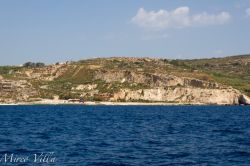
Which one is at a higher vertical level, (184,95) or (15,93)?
(15,93)

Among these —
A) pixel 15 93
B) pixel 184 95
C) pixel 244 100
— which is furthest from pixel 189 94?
pixel 15 93

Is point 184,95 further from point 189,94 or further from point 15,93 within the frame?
point 15,93

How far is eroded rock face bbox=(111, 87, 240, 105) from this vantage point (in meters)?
186

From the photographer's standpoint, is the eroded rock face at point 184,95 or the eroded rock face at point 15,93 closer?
the eroded rock face at point 184,95

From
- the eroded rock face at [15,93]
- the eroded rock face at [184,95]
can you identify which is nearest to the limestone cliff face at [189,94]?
the eroded rock face at [184,95]

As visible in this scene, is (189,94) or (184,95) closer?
(189,94)

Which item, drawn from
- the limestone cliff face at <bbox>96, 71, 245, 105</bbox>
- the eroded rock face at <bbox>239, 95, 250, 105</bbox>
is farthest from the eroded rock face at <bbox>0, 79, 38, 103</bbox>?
the eroded rock face at <bbox>239, 95, 250, 105</bbox>

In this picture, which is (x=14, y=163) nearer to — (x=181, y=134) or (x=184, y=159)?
(x=184, y=159)

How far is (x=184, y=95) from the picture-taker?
188 m

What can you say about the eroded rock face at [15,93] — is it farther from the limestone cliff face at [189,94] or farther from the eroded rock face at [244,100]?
the eroded rock face at [244,100]

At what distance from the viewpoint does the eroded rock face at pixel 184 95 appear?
18650cm

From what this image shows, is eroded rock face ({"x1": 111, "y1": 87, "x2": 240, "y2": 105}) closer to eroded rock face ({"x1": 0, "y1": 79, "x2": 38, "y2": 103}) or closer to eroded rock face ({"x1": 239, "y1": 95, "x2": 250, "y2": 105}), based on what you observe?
eroded rock face ({"x1": 239, "y1": 95, "x2": 250, "y2": 105})

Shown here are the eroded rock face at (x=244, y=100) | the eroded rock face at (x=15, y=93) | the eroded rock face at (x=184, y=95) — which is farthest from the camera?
the eroded rock face at (x=15, y=93)

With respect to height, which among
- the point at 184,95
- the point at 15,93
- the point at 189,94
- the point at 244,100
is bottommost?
the point at 244,100
